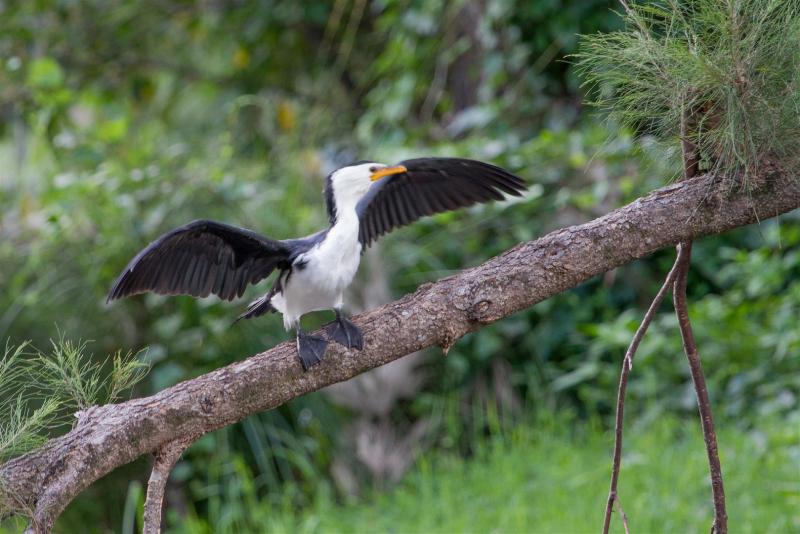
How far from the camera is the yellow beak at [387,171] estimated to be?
2.87 m

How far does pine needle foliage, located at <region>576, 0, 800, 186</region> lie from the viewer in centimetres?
200

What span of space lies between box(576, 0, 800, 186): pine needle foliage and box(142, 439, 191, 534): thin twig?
1.10 meters

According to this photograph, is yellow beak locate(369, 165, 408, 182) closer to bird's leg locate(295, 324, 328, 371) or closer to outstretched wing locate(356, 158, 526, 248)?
outstretched wing locate(356, 158, 526, 248)

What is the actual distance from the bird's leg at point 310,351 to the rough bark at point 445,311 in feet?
0.05

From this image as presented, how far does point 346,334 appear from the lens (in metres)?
2.12

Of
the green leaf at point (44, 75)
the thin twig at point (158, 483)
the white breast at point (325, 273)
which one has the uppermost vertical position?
the green leaf at point (44, 75)

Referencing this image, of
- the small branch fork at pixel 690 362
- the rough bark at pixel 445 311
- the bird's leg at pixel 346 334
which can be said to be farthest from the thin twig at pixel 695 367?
the bird's leg at pixel 346 334

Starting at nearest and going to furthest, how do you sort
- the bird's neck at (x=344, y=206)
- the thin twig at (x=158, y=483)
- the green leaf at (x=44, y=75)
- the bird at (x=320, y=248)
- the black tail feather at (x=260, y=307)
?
the thin twig at (x=158, y=483)
the bird at (x=320, y=248)
the bird's neck at (x=344, y=206)
the black tail feather at (x=260, y=307)
the green leaf at (x=44, y=75)

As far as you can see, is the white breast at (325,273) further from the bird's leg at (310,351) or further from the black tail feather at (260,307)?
the bird's leg at (310,351)

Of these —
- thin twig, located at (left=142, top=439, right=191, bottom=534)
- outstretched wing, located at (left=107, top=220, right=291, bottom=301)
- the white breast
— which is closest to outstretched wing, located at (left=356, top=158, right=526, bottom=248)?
the white breast

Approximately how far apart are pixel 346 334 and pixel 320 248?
0.58 metres

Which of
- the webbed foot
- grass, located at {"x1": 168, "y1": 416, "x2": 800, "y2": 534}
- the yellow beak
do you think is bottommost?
grass, located at {"x1": 168, "y1": 416, "x2": 800, "y2": 534}

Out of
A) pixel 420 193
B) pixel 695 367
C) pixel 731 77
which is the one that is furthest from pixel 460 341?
pixel 731 77

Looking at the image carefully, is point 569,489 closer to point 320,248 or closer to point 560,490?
point 560,490
